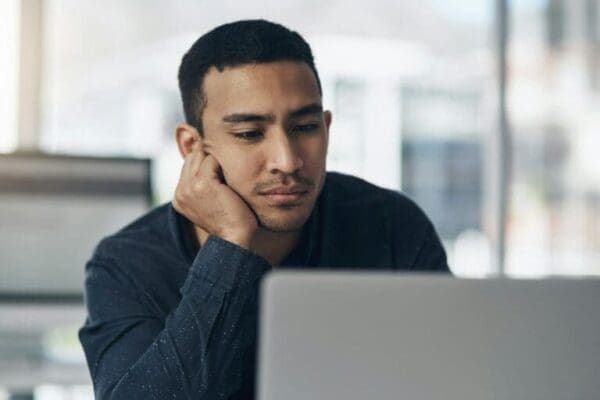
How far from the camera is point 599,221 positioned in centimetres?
487

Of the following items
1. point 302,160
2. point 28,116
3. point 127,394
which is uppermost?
point 28,116

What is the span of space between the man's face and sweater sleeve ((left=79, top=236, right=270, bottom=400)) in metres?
0.12

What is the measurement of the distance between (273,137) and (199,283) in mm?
217

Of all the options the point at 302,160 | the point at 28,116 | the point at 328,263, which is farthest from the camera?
the point at 28,116

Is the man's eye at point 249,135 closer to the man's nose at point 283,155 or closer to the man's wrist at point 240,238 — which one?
the man's nose at point 283,155

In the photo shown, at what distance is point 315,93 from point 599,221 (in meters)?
3.97

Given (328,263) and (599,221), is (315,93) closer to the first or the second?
(328,263)

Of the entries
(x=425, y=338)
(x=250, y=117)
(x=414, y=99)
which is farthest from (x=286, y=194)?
(x=414, y=99)

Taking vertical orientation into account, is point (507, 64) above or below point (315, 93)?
above

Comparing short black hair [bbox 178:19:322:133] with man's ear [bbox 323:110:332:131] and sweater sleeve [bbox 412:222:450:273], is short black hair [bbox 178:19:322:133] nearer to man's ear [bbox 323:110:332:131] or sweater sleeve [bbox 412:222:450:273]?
man's ear [bbox 323:110:332:131]

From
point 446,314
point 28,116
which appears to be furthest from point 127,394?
point 28,116

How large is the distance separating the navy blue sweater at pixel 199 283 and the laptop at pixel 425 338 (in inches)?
18.5

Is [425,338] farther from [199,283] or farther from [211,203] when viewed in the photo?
[211,203]

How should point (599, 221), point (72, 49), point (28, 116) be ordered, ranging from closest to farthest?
point (28, 116) < point (72, 49) < point (599, 221)
